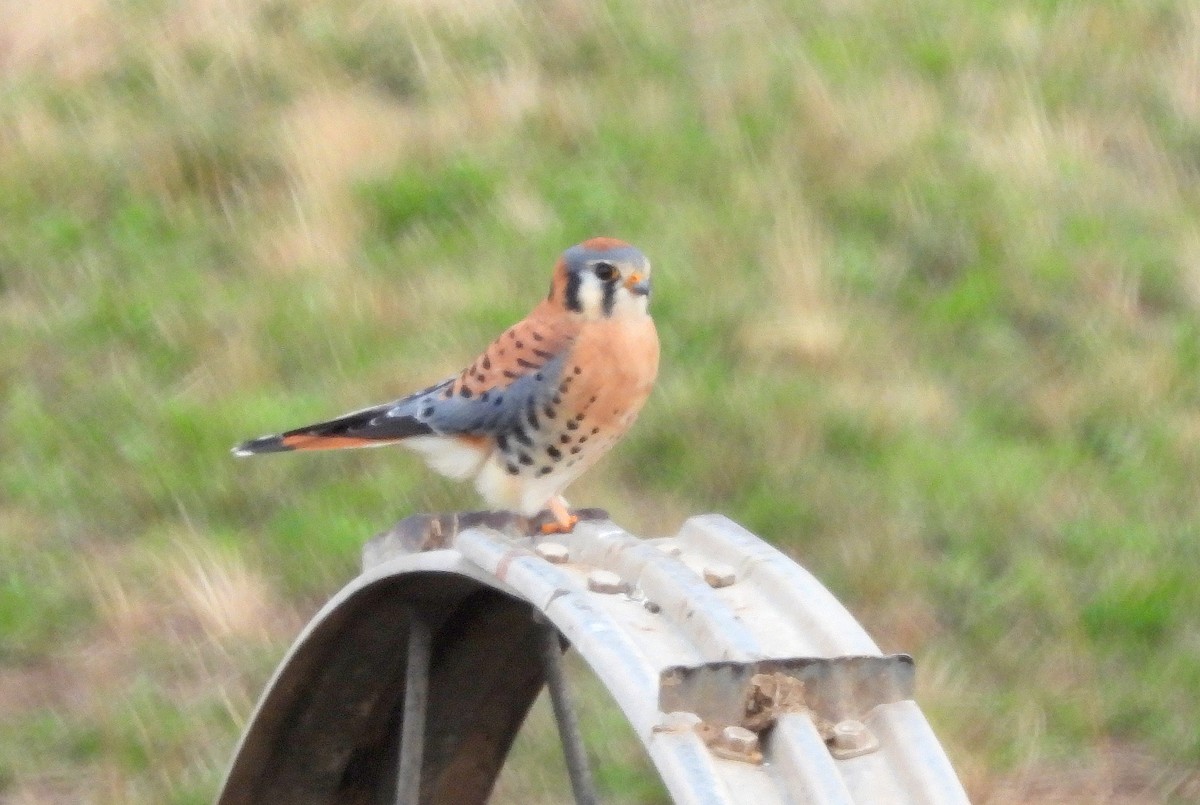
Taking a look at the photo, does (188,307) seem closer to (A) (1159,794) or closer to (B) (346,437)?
(B) (346,437)

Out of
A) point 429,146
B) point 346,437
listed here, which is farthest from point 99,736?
point 429,146

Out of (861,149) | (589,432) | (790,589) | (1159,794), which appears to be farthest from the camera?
(861,149)

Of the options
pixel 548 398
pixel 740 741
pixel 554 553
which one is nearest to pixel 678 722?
pixel 740 741

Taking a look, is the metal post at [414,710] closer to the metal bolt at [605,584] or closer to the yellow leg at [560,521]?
the yellow leg at [560,521]

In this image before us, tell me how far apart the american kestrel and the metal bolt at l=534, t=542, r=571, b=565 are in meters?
0.68

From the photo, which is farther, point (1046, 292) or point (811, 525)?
point (1046, 292)

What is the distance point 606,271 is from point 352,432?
0.58 metres

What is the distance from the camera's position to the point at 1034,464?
15.9 feet

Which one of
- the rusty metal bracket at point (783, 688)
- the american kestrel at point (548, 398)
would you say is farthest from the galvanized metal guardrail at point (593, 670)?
the american kestrel at point (548, 398)

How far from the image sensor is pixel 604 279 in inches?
138

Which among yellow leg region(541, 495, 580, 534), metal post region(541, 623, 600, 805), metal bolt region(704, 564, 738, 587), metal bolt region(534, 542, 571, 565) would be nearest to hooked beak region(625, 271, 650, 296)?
yellow leg region(541, 495, 580, 534)

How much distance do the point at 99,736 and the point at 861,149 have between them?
3120 millimetres

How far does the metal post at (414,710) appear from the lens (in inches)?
112

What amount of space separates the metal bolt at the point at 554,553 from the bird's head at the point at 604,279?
0.90 m
